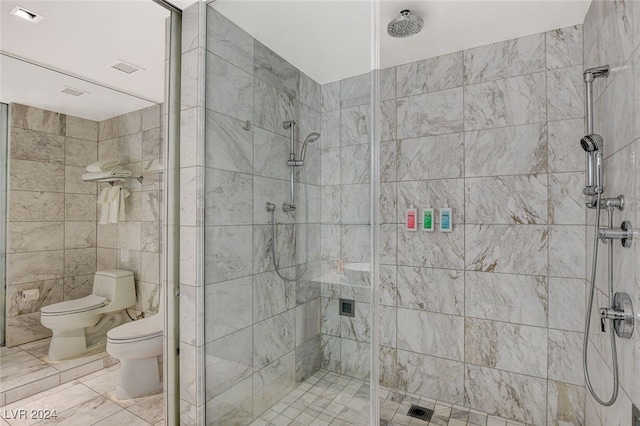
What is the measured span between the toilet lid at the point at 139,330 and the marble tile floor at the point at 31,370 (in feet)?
0.52

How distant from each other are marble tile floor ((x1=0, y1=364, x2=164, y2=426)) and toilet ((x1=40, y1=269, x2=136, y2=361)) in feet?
0.51

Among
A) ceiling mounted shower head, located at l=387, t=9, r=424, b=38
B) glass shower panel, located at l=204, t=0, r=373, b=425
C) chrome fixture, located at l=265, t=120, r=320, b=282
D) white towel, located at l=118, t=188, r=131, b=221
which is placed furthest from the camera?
ceiling mounted shower head, located at l=387, t=9, r=424, b=38

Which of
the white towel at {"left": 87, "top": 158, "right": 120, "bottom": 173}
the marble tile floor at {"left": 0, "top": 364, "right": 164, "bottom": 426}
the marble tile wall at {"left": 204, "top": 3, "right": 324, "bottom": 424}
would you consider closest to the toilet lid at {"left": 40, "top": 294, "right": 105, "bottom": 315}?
the marble tile floor at {"left": 0, "top": 364, "right": 164, "bottom": 426}

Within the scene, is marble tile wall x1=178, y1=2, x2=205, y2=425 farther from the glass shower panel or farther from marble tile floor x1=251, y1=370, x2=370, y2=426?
marble tile floor x1=251, y1=370, x2=370, y2=426

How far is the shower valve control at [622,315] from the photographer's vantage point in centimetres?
126

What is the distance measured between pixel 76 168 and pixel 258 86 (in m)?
0.95

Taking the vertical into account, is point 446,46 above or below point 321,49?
above

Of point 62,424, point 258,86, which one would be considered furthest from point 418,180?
point 62,424

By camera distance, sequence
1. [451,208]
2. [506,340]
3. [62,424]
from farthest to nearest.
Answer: [451,208] < [506,340] < [62,424]

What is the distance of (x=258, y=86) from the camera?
1609 millimetres

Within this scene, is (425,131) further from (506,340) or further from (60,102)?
(60,102)

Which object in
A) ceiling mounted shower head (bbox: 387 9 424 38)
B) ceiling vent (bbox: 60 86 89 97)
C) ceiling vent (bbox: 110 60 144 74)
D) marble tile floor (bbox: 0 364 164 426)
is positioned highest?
ceiling mounted shower head (bbox: 387 9 424 38)

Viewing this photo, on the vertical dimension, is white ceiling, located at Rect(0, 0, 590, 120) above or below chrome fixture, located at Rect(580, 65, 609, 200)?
above

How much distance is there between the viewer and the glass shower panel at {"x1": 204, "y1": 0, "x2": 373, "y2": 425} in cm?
134
